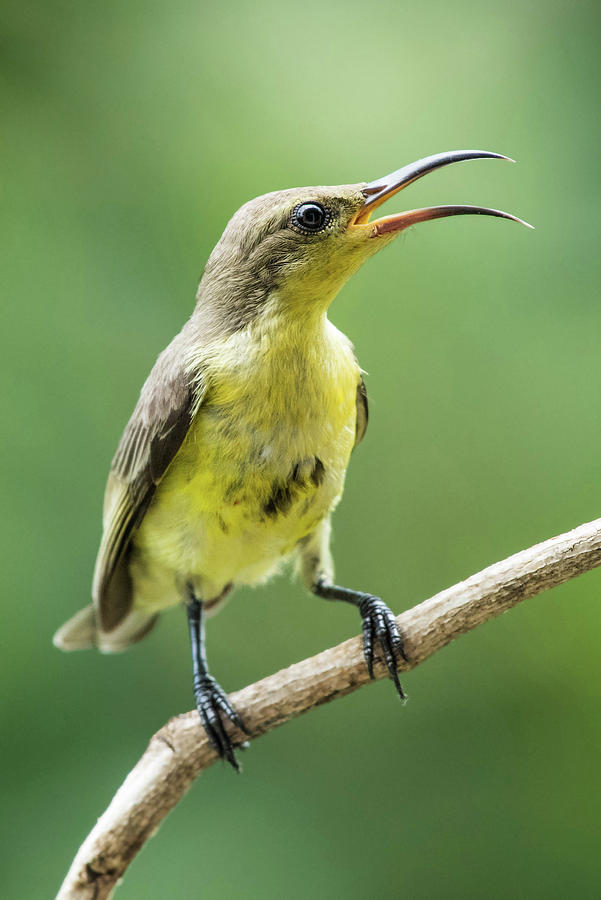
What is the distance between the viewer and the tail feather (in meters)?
2.39

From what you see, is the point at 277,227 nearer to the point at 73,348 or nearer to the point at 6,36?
the point at 73,348

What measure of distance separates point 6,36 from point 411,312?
4.87 ft

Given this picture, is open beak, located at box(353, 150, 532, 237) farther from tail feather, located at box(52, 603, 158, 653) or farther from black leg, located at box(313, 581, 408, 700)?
tail feather, located at box(52, 603, 158, 653)

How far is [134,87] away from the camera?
282 cm

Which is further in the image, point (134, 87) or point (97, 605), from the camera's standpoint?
point (134, 87)

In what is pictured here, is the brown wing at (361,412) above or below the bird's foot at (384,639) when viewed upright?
above

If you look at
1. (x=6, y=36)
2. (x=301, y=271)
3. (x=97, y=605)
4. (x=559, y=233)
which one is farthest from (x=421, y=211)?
(x=6, y=36)

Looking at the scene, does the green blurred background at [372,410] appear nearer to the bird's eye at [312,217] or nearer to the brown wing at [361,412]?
the brown wing at [361,412]

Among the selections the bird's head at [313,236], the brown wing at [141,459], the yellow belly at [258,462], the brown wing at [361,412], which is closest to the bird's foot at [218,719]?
the yellow belly at [258,462]

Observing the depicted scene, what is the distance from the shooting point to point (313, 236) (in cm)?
161

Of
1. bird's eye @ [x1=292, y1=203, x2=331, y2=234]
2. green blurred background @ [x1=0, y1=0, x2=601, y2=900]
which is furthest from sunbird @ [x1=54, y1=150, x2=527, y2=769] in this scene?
green blurred background @ [x1=0, y1=0, x2=601, y2=900]

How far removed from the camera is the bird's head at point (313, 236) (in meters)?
1.58

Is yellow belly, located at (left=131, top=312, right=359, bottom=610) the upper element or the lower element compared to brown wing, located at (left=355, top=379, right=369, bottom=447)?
lower

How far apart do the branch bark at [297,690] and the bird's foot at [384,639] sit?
2 centimetres
